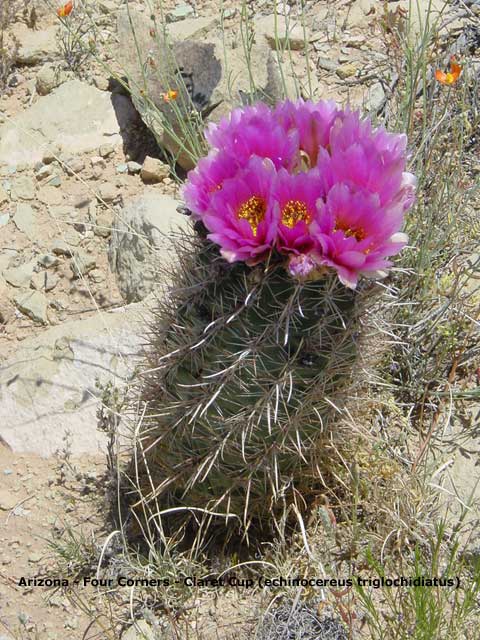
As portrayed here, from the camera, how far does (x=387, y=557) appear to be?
Answer: 6.94ft

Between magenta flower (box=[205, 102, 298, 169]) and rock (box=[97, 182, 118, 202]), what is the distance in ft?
5.80

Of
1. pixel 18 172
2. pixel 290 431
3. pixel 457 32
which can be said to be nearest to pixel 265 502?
pixel 290 431

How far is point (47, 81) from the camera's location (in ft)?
13.0

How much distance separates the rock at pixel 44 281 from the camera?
322 centimetres

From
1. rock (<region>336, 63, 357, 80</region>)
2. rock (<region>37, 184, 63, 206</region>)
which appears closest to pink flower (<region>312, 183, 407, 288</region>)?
rock (<region>37, 184, 63, 206</region>)

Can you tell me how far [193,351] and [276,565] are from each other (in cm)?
66

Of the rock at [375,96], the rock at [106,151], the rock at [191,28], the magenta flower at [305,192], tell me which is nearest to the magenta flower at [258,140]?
the magenta flower at [305,192]

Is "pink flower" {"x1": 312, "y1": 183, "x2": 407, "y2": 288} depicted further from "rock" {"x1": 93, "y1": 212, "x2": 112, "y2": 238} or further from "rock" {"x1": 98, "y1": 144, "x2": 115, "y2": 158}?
"rock" {"x1": 98, "y1": 144, "x2": 115, "y2": 158}

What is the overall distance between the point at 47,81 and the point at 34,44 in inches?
14.8

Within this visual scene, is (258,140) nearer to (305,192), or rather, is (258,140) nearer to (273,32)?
(305,192)

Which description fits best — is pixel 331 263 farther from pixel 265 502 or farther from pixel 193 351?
pixel 265 502

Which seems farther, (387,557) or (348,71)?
(348,71)

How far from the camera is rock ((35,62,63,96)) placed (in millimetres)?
3975

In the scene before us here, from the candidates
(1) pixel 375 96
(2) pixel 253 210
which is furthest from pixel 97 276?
(2) pixel 253 210
